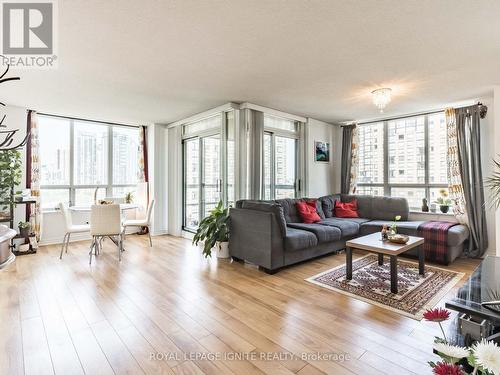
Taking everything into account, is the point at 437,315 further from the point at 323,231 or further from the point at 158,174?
the point at 158,174

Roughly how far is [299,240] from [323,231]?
1.97ft

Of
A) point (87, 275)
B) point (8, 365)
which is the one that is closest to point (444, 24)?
point (8, 365)

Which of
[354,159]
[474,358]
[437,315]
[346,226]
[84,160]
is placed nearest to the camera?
[474,358]

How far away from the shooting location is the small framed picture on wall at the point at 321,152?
5.68m

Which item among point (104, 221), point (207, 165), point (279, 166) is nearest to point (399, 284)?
point (279, 166)

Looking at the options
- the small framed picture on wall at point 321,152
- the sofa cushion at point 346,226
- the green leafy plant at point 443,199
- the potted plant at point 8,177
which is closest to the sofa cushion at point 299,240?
the sofa cushion at point 346,226

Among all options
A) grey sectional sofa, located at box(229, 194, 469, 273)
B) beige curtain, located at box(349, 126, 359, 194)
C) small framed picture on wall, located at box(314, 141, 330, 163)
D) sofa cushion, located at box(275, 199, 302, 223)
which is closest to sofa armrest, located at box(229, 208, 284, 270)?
grey sectional sofa, located at box(229, 194, 469, 273)

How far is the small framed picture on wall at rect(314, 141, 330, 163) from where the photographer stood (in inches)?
224

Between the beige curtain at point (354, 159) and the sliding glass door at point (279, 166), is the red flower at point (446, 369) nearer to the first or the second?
the sliding glass door at point (279, 166)

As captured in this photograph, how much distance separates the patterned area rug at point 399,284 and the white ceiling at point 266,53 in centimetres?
244

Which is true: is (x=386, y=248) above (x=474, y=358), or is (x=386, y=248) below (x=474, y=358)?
below

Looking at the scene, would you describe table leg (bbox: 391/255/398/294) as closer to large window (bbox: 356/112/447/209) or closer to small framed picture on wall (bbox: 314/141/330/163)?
large window (bbox: 356/112/447/209)

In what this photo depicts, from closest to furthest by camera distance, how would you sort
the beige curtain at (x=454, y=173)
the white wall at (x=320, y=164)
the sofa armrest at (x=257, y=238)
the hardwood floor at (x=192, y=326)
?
the hardwood floor at (x=192, y=326), the sofa armrest at (x=257, y=238), the beige curtain at (x=454, y=173), the white wall at (x=320, y=164)

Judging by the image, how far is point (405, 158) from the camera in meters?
5.11
